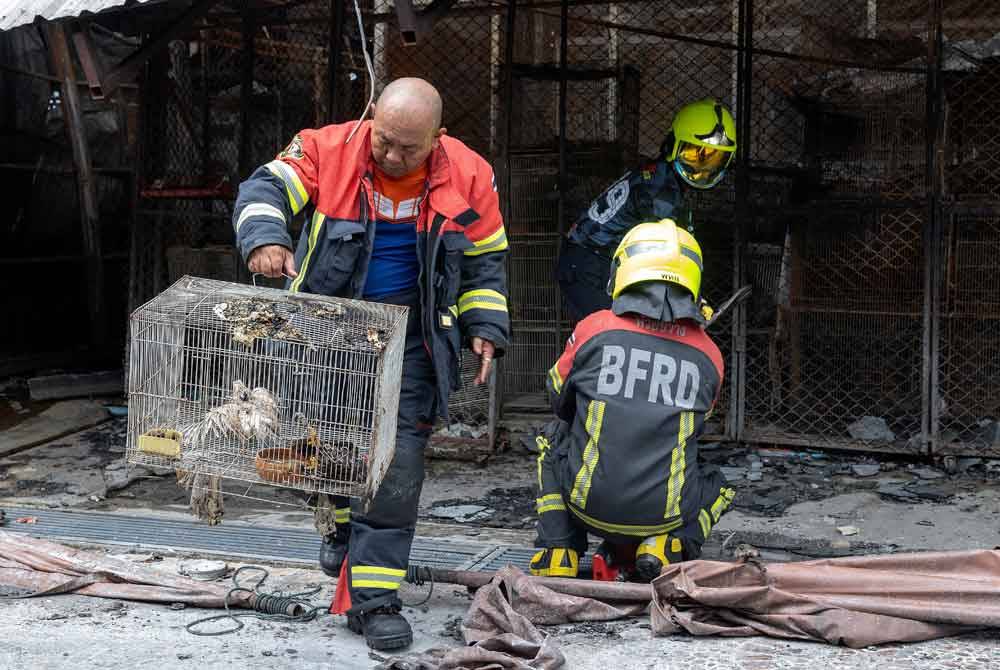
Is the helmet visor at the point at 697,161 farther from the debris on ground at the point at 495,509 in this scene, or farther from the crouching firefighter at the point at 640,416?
the debris on ground at the point at 495,509

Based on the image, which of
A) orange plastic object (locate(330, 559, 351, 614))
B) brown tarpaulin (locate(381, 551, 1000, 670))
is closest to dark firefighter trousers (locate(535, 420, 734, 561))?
brown tarpaulin (locate(381, 551, 1000, 670))

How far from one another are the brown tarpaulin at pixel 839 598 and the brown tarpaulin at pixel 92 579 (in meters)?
1.71

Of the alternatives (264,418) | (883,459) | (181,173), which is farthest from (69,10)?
(883,459)

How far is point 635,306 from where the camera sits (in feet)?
14.1

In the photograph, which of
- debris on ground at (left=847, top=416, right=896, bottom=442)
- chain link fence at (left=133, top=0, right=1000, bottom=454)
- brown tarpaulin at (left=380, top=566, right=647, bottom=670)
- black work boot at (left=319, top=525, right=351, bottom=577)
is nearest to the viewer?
brown tarpaulin at (left=380, top=566, right=647, bottom=670)

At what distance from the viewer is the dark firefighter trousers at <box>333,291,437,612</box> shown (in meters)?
4.08

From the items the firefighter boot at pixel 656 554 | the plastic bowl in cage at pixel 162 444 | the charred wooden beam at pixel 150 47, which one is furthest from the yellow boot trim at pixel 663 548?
the charred wooden beam at pixel 150 47

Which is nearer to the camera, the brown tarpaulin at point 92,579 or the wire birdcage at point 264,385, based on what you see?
the wire birdcage at point 264,385

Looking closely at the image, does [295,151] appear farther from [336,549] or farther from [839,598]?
[839,598]

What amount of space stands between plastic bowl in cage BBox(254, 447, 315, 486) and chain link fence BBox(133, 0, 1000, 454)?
12.9 ft

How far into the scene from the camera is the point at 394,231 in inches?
165

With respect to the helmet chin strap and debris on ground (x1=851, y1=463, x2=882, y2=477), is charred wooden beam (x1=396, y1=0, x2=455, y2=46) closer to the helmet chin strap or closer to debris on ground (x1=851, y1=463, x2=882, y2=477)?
the helmet chin strap

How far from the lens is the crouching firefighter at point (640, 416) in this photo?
4230 mm

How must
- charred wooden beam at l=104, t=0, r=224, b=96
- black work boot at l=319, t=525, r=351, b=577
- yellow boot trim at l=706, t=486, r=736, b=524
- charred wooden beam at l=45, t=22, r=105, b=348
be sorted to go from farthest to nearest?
charred wooden beam at l=45, t=22, r=105, b=348
charred wooden beam at l=104, t=0, r=224, b=96
yellow boot trim at l=706, t=486, r=736, b=524
black work boot at l=319, t=525, r=351, b=577
